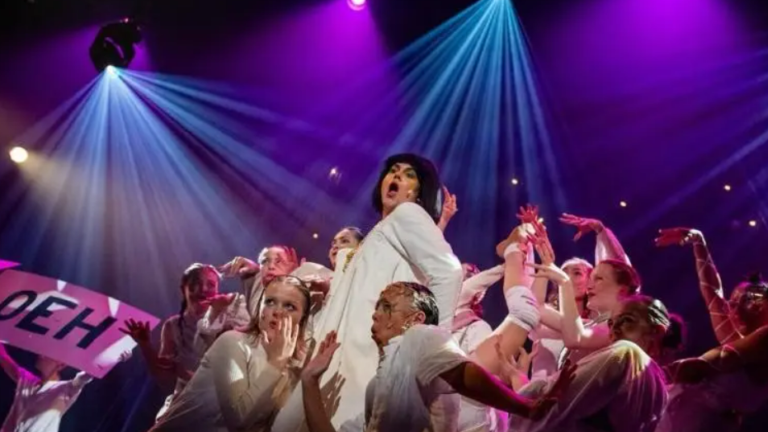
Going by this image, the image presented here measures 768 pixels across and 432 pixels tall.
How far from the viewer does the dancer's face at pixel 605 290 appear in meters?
3.80

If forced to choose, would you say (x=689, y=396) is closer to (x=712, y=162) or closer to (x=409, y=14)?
(x=712, y=162)

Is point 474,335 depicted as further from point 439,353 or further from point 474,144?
point 474,144

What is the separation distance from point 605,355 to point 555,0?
7.02 meters

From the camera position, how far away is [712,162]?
871 cm

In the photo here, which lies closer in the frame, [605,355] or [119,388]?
[605,355]

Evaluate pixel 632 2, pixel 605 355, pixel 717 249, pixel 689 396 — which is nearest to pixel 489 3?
pixel 632 2

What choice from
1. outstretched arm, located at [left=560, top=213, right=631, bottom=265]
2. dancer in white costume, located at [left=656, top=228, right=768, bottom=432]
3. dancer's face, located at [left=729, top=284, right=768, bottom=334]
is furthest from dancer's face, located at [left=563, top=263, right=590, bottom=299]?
dancer in white costume, located at [left=656, top=228, right=768, bottom=432]

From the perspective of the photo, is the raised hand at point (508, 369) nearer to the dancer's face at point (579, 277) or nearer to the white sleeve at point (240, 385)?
the white sleeve at point (240, 385)

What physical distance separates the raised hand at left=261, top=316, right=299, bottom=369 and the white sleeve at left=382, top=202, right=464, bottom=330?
58 centimetres

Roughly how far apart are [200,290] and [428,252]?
2.53 meters

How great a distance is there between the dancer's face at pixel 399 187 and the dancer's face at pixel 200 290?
2.03m

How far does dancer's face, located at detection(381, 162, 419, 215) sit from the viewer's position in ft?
11.3

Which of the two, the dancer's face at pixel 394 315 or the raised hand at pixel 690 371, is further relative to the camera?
the raised hand at pixel 690 371

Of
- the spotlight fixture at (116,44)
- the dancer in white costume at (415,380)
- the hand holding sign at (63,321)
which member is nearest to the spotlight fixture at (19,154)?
the spotlight fixture at (116,44)
